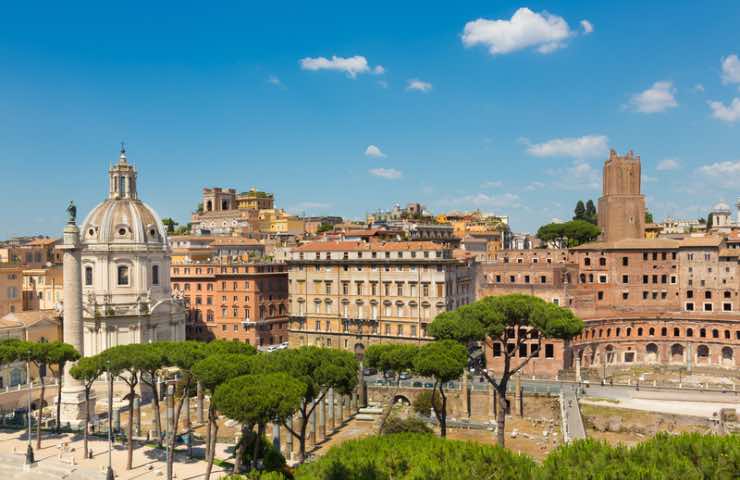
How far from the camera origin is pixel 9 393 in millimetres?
52156

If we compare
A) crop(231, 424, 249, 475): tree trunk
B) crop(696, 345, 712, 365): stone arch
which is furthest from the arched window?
crop(696, 345, 712, 365): stone arch

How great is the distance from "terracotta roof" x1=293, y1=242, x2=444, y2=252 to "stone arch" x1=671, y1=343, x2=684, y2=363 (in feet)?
90.4

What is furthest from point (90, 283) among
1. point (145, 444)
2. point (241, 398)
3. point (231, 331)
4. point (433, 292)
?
point (241, 398)

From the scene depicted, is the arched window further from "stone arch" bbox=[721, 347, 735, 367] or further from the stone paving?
"stone arch" bbox=[721, 347, 735, 367]

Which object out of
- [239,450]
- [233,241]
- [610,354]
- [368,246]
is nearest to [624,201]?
[610,354]

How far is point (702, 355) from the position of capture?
68.3 metres

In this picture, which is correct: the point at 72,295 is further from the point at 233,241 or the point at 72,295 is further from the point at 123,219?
the point at 233,241

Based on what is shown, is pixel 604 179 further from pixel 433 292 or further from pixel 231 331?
pixel 231 331

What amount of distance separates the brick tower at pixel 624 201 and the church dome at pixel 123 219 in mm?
56973

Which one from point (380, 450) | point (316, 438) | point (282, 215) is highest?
point (282, 215)

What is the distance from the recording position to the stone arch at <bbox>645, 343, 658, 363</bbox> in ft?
228

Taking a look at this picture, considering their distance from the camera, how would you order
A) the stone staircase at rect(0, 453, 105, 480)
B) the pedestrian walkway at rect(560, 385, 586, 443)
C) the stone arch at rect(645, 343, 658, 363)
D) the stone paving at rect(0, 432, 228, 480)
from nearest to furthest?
the stone staircase at rect(0, 453, 105, 480) < the stone paving at rect(0, 432, 228, 480) < the pedestrian walkway at rect(560, 385, 586, 443) < the stone arch at rect(645, 343, 658, 363)

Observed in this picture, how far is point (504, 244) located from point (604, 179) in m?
20.5

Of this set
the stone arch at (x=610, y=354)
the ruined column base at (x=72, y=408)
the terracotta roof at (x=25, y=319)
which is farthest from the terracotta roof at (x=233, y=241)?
the stone arch at (x=610, y=354)
